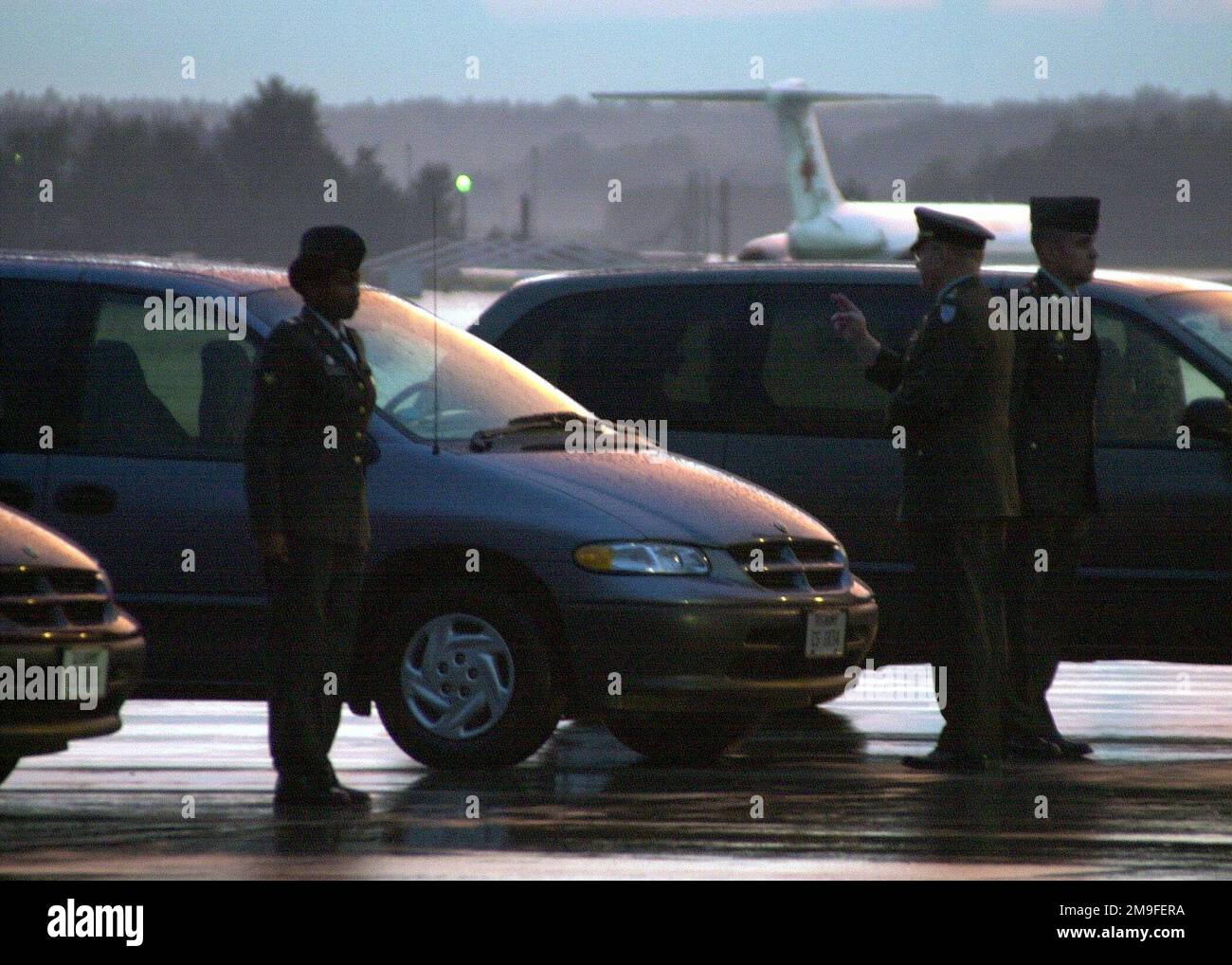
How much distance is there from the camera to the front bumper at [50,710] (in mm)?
8219

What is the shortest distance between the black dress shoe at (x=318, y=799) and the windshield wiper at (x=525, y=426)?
153cm

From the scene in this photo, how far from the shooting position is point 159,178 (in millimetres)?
177000

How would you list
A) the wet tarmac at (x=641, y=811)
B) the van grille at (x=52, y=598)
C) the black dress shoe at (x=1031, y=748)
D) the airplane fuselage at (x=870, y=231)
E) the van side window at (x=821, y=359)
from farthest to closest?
the airplane fuselage at (x=870, y=231) → the van side window at (x=821, y=359) → the black dress shoe at (x=1031, y=748) → the van grille at (x=52, y=598) → the wet tarmac at (x=641, y=811)

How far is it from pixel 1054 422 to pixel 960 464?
2.55 feet

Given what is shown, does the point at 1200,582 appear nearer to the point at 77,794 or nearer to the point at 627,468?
the point at 627,468

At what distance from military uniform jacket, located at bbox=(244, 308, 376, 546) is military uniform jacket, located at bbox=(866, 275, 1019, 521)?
205 centimetres

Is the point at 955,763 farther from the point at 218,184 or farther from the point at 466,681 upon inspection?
the point at 218,184

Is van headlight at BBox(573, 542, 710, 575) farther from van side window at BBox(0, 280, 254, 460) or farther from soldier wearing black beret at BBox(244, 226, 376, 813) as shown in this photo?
van side window at BBox(0, 280, 254, 460)

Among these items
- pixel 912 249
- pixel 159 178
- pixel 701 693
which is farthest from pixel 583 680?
pixel 159 178

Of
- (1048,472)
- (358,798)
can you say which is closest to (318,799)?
(358,798)

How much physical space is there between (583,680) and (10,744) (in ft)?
7.31

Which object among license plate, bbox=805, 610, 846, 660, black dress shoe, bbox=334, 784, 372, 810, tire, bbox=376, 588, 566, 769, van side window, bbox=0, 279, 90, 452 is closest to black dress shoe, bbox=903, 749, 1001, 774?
license plate, bbox=805, 610, 846, 660

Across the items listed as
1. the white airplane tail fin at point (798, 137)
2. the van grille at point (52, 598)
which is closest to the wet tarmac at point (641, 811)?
the van grille at point (52, 598)

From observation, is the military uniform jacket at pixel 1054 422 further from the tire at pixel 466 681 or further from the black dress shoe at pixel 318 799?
the black dress shoe at pixel 318 799
